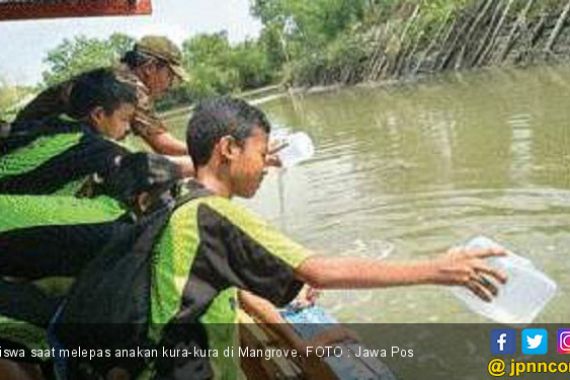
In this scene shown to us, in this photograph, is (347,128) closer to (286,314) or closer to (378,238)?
(378,238)

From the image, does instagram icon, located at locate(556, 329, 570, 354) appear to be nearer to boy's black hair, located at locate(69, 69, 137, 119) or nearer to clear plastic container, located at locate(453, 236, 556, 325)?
clear plastic container, located at locate(453, 236, 556, 325)

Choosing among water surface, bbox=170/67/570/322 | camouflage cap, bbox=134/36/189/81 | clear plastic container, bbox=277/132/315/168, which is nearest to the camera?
camouflage cap, bbox=134/36/189/81

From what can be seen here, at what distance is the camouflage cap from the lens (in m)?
4.06

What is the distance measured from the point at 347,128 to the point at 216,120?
15.8m

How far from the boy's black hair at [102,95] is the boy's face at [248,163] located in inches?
49.2

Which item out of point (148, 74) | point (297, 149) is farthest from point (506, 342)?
point (148, 74)

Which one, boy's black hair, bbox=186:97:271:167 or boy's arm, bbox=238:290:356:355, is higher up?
boy's black hair, bbox=186:97:271:167

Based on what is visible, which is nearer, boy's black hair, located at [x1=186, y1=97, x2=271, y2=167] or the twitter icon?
boy's black hair, located at [x1=186, y1=97, x2=271, y2=167]

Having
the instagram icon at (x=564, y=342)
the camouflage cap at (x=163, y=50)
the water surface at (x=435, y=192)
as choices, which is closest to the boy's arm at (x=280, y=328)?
the camouflage cap at (x=163, y=50)

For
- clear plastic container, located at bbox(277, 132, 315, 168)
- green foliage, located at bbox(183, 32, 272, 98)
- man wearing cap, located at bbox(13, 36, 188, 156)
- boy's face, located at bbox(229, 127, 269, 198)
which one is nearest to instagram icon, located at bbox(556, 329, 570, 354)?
clear plastic container, located at bbox(277, 132, 315, 168)

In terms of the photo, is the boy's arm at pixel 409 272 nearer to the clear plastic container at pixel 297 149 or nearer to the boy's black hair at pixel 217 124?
the boy's black hair at pixel 217 124

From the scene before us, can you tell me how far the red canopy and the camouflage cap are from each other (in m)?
0.36

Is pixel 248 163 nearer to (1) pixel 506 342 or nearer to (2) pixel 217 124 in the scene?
(2) pixel 217 124

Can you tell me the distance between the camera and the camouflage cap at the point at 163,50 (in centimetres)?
406
